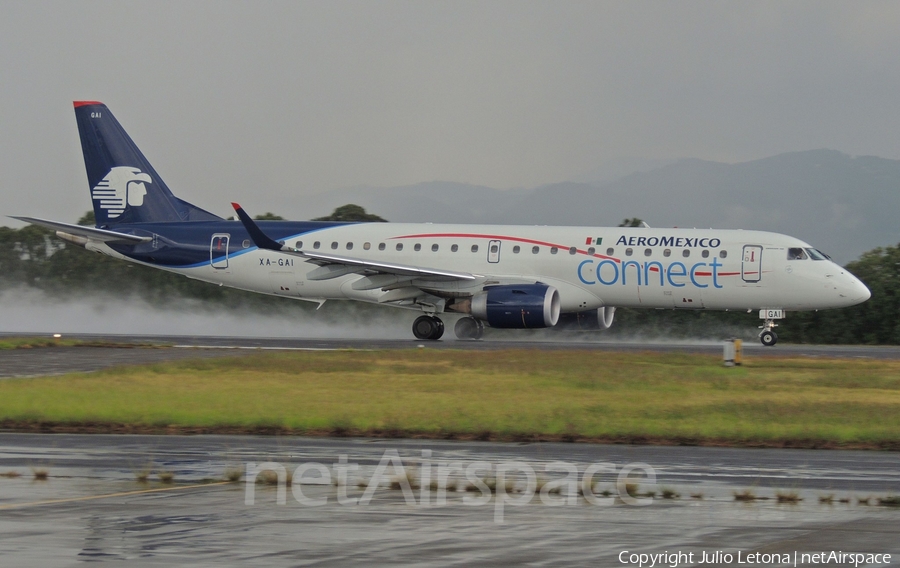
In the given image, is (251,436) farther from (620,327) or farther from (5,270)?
(5,270)

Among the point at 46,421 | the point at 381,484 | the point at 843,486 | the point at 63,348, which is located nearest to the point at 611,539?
the point at 381,484

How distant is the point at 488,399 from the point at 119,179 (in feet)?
79.9

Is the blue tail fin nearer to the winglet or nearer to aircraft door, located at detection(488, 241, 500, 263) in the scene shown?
the winglet

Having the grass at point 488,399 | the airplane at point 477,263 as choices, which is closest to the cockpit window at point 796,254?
the airplane at point 477,263

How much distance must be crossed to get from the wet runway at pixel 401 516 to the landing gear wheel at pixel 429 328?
21.4m

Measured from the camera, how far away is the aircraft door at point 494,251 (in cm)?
3466

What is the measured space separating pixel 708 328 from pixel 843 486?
109ft

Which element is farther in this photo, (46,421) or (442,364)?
(442,364)

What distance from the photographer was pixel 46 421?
53.7 feet

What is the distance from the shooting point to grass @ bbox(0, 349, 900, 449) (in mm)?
15852

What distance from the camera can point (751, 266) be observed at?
32.7m

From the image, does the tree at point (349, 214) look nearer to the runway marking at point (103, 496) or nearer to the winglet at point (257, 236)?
the winglet at point (257, 236)

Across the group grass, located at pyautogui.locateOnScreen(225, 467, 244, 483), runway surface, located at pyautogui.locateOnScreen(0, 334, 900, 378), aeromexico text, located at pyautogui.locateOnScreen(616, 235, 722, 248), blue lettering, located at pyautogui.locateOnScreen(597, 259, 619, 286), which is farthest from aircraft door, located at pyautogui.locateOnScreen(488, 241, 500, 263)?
grass, located at pyautogui.locateOnScreen(225, 467, 244, 483)

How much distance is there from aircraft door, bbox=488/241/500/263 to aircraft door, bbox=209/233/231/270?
8.61 metres
